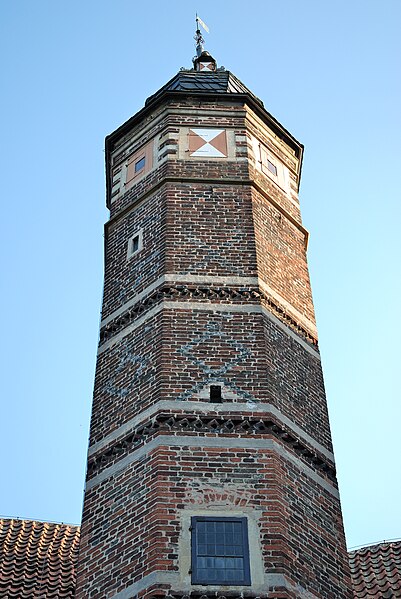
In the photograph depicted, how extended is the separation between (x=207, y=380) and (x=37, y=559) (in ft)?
16.0

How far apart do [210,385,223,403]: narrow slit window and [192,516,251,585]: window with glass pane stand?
179 centimetres

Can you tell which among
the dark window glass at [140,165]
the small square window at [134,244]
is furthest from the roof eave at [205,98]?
the small square window at [134,244]

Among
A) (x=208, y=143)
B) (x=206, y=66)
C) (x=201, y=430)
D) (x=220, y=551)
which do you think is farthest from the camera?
(x=206, y=66)

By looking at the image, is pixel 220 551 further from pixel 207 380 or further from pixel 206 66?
pixel 206 66

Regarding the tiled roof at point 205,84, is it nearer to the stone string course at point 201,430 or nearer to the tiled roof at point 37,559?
the stone string course at point 201,430

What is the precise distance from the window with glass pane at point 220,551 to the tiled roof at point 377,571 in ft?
13.2

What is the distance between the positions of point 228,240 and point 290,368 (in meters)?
2.30

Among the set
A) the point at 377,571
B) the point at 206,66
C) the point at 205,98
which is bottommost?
the point at 377,571

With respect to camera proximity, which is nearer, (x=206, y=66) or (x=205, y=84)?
(x=205, y=84)

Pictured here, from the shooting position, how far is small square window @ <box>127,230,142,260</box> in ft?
53.0

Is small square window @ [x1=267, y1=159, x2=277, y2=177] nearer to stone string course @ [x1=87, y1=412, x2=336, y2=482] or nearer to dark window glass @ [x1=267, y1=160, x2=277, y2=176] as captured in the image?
dark window glass @ [x1=267, y1=160, x2=277, y2=176]

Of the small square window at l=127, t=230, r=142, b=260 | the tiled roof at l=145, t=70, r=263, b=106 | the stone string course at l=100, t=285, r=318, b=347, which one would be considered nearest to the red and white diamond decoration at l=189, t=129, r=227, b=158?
the tiled roof at l=145, t=70, r=263, b=106

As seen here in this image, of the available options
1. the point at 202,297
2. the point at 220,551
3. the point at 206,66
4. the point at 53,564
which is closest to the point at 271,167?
the point at 202,297

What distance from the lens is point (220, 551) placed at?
11648mm
